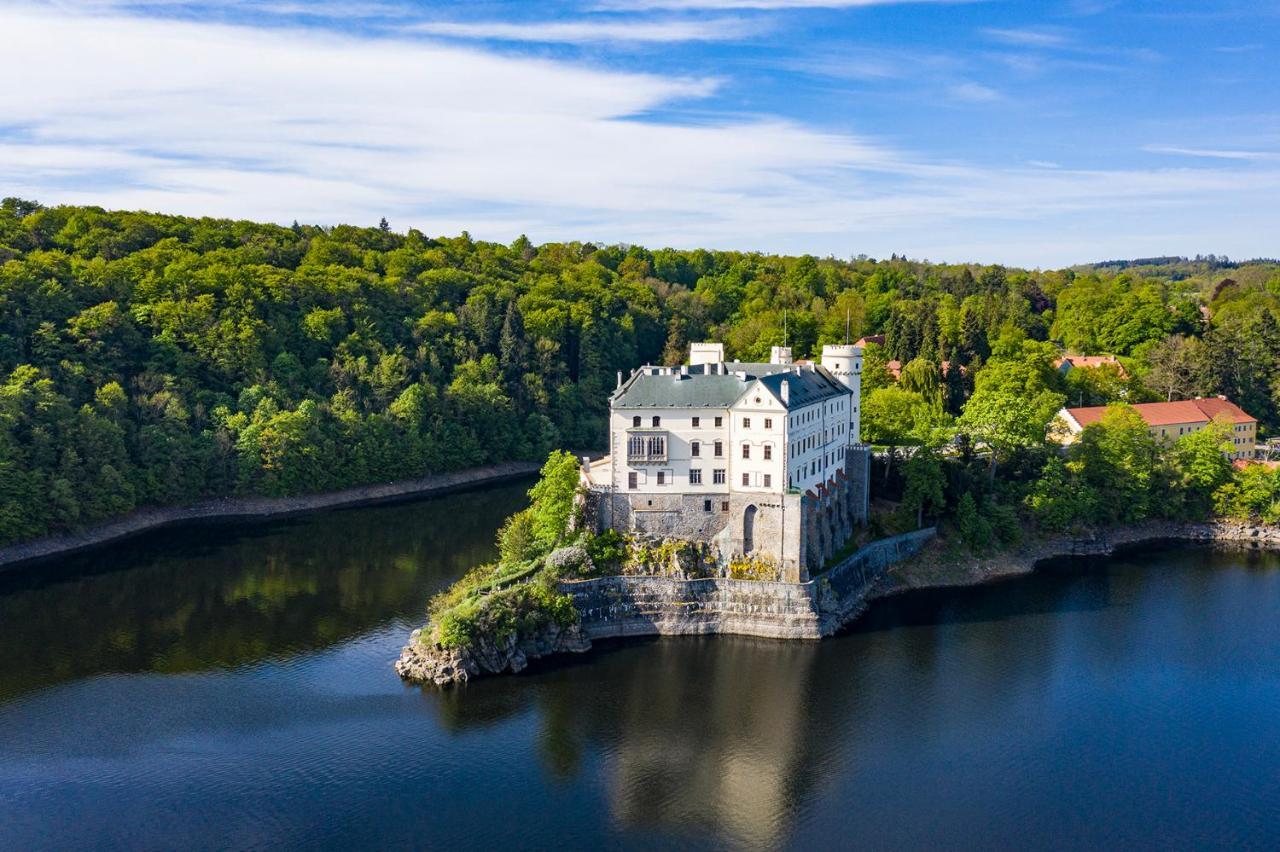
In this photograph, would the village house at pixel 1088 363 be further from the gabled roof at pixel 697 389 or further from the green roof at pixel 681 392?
the green roof at pixel 681 392

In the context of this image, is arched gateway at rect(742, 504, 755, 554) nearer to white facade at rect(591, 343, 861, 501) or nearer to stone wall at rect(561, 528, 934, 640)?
white facade at rect(591, 343, 861, 501)

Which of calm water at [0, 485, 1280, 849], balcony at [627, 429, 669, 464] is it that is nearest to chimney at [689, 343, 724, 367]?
balcony at [627, 429, 669, 464]

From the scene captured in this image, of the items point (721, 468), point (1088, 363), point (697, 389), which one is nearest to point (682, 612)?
point (721, 468)

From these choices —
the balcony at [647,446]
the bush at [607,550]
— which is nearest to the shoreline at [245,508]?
the bush at [607,550]

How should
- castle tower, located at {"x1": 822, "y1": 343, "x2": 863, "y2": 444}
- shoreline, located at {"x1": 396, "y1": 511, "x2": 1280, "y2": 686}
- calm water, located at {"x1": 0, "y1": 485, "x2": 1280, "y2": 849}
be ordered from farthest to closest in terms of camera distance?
castle tower, located at {"x1": 822, "y1": 343, "x2": 863, "y2": 444} < shoreline, located at {"x1": 396, "y1": 511, "x2": 1280, "y2": 686} < calm water, located at {"x1": 0, "y1": 485, "x2": 1280, "y2": 849}

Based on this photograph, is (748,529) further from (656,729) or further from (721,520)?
(656,729)
